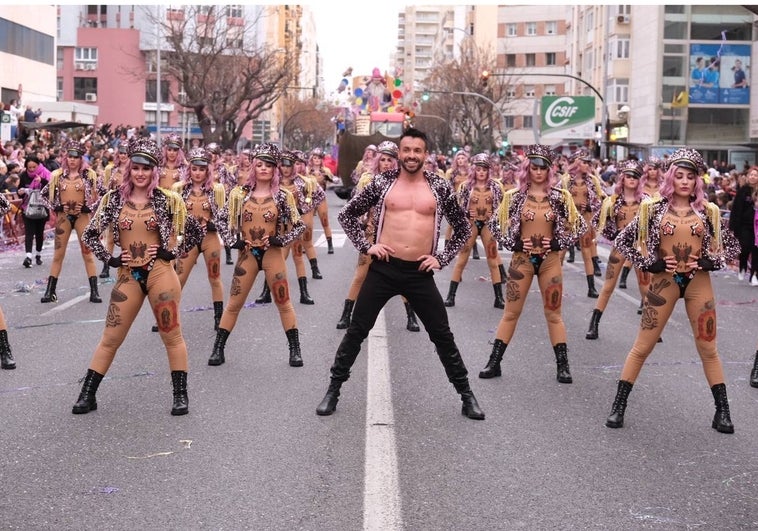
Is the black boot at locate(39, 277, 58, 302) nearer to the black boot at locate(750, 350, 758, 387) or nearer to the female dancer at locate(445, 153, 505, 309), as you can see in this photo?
the female dancer at locate(445, 153, 505, 309)

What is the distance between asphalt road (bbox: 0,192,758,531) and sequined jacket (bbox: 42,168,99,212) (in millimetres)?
2539

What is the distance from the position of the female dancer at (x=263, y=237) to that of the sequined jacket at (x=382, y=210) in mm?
1861

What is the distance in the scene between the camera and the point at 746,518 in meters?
→ 5.37

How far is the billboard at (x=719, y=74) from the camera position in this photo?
2251 inches

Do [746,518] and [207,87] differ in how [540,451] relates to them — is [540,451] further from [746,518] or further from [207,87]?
[207,87]

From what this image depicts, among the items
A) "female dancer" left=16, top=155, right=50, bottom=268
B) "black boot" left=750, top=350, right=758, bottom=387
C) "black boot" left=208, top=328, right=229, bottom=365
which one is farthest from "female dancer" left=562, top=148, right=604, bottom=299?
"female dancer" left=16, top=155, right=50, bottom=268

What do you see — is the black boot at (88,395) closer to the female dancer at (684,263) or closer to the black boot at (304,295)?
the female dancer at (684,263)

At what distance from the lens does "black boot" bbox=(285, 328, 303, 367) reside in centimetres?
938

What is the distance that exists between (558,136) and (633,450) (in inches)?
1978

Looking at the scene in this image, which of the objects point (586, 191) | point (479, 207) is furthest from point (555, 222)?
point (586, 191)

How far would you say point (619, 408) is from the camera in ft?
24.0

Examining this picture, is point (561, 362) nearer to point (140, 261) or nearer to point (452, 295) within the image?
point (140, 261)

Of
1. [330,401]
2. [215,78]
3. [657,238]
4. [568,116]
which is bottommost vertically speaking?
[330,401]

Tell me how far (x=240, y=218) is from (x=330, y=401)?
272 cm
